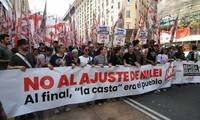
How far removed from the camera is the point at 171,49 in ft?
29.8

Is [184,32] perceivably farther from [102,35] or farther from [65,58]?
[65,58]

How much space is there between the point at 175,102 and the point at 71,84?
296 centimetres

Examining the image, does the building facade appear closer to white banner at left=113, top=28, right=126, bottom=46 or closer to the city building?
the city building

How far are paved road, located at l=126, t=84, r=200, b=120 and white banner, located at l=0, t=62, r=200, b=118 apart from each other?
366mm

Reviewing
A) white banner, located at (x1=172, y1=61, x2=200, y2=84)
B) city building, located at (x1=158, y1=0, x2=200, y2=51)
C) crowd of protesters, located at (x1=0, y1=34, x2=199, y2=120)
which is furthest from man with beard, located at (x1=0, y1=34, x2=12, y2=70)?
city building, located at (x1=158, y1=0, x2=200, y2=51)

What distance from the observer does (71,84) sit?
17.8ft

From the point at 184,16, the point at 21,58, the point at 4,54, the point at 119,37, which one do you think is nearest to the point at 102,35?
the point at 119,37

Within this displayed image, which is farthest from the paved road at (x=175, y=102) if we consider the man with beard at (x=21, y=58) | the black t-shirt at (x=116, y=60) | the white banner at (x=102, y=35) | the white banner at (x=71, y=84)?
the white banner at (x=102, y=35)

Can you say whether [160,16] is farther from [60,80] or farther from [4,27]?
[60,80]

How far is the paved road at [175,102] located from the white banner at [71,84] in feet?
1.20

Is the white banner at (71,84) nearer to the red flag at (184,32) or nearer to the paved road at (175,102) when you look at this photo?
the paved road at (175,102)

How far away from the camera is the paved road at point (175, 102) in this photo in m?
5.05

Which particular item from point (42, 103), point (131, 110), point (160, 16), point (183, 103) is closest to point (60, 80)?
point (42, 103)

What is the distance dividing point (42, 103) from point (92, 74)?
61.6 inches
